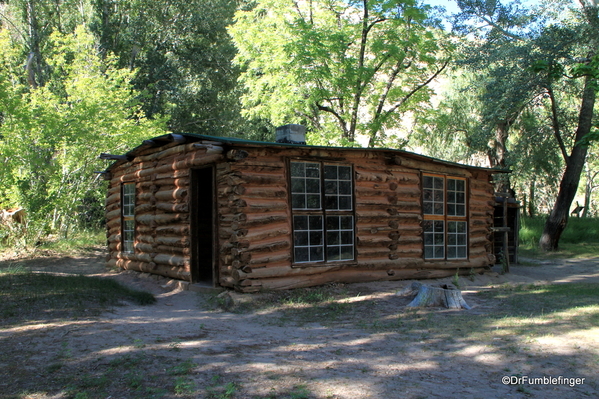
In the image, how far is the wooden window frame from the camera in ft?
32.6

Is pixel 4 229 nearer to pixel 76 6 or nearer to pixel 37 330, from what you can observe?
pixel 37 330

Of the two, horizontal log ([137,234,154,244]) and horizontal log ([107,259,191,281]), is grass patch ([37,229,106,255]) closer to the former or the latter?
horizontal log ([107,259,191,281])

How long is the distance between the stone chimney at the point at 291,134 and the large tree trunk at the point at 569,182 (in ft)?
41.7

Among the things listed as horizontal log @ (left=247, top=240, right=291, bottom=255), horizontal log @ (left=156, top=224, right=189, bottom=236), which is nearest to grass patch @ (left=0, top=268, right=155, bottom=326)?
horizontal log @ (left=156, top=224, right=189, bottom=236)

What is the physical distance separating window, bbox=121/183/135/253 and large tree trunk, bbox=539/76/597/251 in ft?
52.8

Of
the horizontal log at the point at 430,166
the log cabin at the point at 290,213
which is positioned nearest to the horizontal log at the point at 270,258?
the log cabin at the point at 290,213

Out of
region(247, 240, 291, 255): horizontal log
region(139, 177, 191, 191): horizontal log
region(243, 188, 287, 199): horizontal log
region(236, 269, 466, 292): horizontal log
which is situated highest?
region(139, 177, 191, 191): horizontal log

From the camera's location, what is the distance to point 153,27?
27703 mm

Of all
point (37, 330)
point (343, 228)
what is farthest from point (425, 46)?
point (37, 330)

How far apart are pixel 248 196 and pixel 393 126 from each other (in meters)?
16.0

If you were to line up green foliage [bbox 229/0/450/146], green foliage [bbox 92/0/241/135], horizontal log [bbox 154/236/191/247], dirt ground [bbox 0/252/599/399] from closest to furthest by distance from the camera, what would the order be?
dirt ground [bbox 0/252/599/399] → horizontal log [bbox 154/236/191/247] → green foliage [bbox 229/0/450/146] → green foliage [bbox 92/0/241/135]

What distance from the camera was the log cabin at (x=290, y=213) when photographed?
30.6 ft

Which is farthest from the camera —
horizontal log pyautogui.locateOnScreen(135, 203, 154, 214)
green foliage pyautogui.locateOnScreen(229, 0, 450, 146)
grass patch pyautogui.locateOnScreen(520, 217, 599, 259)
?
green foliage pyautogui.locateOnScreen(229, 0, 450, 146)

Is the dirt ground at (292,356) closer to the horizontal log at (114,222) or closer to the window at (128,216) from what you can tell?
the window at (128,216)
